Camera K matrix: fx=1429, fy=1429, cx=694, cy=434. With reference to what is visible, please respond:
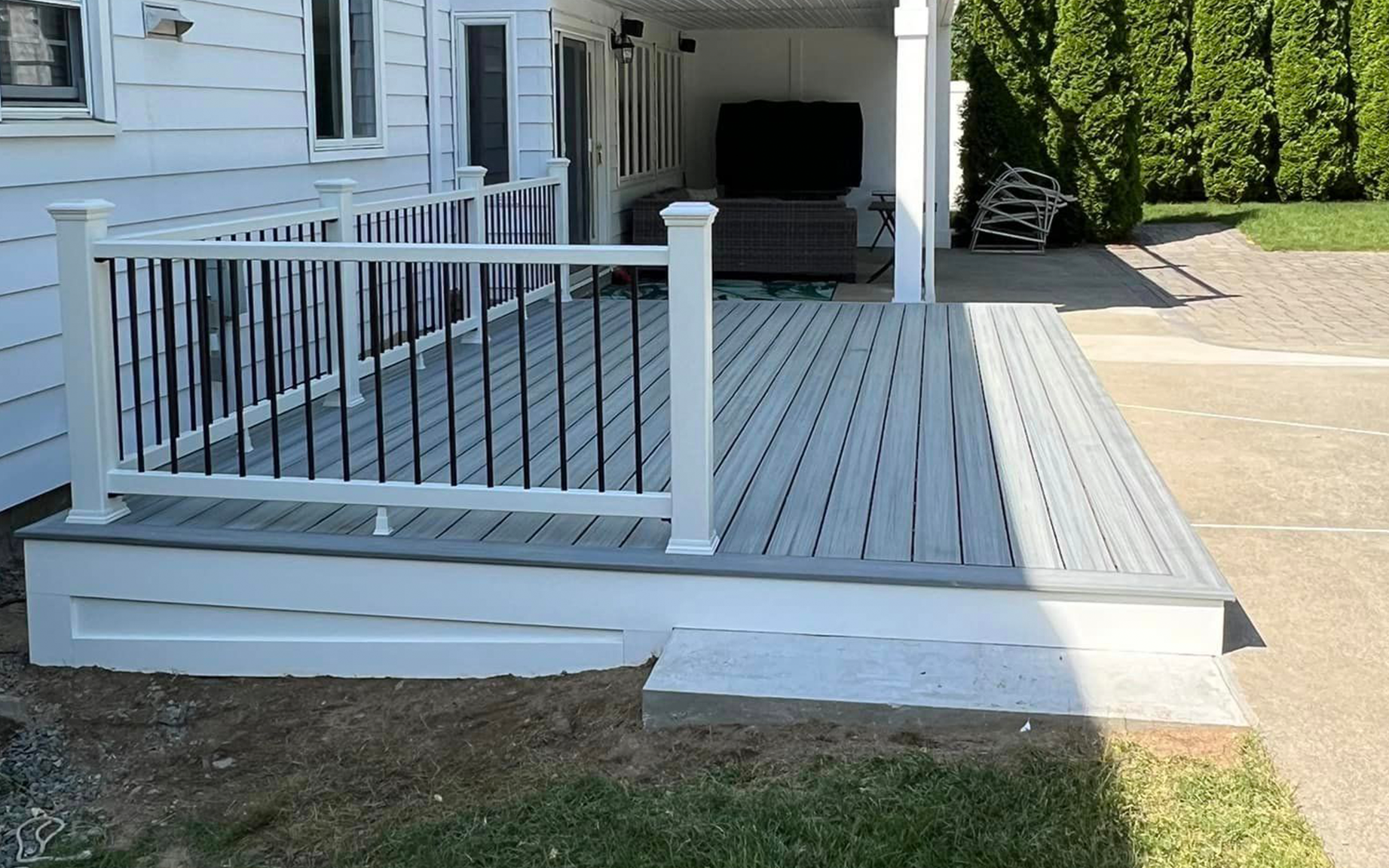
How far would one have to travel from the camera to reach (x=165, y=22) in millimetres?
5449

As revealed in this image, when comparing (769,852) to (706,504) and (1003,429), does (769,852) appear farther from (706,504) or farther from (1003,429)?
(1003,429)

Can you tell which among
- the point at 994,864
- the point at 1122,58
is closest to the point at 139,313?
the point at 994,864

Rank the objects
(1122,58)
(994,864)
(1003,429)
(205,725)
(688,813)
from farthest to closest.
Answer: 1. (1122,58)
2. (1003,429)
3. (205,725)
4. (688,813)
5. (994,864)

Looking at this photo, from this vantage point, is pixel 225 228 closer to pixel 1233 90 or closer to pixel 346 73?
pixel 346 73

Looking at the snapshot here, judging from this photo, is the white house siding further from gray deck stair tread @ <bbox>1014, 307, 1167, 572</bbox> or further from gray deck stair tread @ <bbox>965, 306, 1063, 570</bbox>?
gray deck stair tread @ <bbox>1014, 307, 1167, 572</bbox>

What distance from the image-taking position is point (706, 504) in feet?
12.1

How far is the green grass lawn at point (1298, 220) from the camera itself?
547 inches

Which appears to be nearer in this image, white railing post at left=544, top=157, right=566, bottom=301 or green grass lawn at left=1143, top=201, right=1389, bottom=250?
white railing post at left=544, top=157, right=566, bottom=301

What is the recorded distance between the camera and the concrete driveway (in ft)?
10.8

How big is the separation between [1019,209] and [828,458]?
1060 cm

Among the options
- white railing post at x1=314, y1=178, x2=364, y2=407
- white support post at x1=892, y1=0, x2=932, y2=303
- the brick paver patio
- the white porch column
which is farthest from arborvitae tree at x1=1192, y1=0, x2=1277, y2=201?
white railing post at x1=314, y1=178, x2=364, y2=407

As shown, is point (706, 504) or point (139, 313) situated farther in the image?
point (139, 313)

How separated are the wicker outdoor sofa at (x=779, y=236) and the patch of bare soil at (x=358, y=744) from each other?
7727mm

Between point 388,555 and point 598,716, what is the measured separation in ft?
2.46
